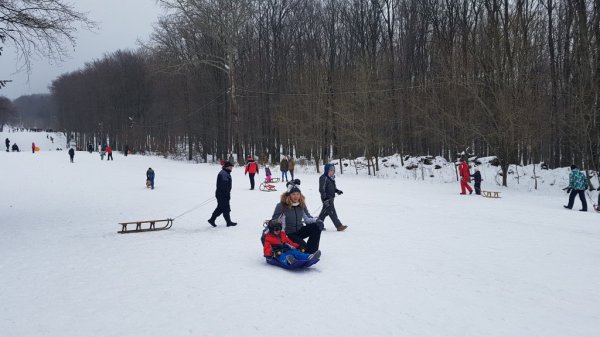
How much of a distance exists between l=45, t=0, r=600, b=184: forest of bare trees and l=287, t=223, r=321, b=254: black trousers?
16.9 metres

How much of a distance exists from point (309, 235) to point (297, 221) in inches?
14.1

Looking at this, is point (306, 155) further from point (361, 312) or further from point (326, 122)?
point (361, 312)

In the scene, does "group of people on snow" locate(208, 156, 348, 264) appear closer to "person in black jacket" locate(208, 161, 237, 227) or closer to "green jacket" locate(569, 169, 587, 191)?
"person in black jacket" locate(208, 161, 237, 227)

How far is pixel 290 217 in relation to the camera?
294 inches

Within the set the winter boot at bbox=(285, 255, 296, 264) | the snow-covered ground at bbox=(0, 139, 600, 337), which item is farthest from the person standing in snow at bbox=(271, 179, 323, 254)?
the winter boot at bbox=(285, 255, 296, 264)

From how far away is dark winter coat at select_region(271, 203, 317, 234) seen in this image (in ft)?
24.3

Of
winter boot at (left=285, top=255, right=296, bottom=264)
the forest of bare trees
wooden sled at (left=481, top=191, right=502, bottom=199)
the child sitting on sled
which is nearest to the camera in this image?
winter boot at (left=285, top=255, right=296, bottom=264)

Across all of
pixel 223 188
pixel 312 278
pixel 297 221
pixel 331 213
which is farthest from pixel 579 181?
pixel 223 188

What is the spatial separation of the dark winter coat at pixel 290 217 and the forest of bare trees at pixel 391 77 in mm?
16994

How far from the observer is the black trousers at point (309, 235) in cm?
734

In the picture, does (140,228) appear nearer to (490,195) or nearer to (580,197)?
(490,195)

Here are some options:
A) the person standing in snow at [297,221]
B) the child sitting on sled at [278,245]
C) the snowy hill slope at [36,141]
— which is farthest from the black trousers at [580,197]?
the snowy hill slope at [36,141]

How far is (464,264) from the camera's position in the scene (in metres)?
7.30

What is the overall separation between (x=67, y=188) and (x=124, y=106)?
172ft
